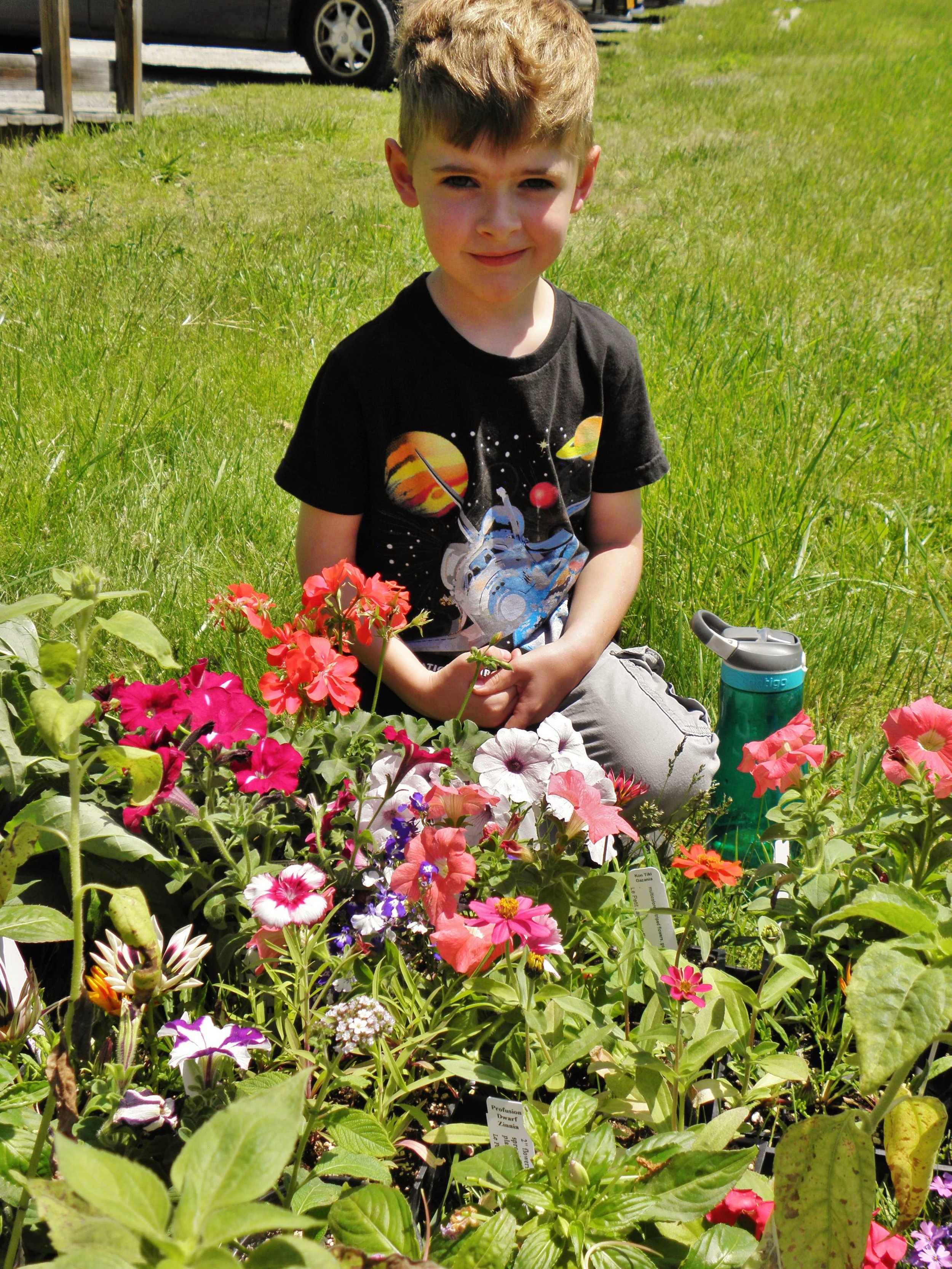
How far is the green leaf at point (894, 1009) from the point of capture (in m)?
0.76

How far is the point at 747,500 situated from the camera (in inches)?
114

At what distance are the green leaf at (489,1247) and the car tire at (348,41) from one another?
945 cm

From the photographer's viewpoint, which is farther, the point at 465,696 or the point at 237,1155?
the point at 465,696

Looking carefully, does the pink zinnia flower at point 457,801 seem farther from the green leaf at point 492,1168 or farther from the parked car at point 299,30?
the parked car at point 299,30

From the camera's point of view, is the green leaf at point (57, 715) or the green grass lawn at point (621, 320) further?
the green grass lawn at point (621, 320)

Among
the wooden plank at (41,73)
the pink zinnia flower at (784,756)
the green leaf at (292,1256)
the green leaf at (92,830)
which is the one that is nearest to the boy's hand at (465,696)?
the pink zinnia flower at (784,756)

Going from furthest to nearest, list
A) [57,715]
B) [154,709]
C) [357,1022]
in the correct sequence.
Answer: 1. [154,709]
2. [357,1022]
3. [57,715]

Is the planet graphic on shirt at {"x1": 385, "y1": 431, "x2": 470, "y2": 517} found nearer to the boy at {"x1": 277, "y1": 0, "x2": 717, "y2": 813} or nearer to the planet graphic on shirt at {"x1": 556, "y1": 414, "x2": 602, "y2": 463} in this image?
Answer: the boy at {"x1": 277, "y1": 0, "x2": 717, "y2": 813}

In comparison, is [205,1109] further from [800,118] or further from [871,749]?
[800,118]

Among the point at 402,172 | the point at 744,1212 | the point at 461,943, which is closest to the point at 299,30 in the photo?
the point at 402,172

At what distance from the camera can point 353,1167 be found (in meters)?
1.06

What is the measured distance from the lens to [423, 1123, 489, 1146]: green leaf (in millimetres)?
1195

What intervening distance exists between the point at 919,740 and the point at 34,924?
0.95 m

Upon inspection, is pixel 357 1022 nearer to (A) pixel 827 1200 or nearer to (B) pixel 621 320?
(A) pixel 827 1200
